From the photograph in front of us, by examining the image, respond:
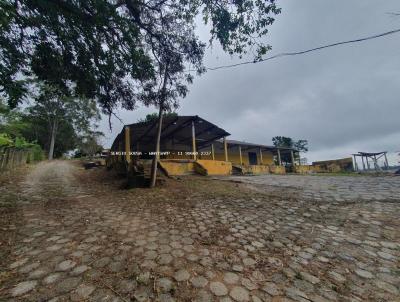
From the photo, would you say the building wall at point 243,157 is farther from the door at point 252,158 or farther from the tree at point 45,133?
the tree at point 45,133

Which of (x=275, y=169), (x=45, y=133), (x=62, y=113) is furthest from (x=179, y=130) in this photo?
(x=45, y=133)

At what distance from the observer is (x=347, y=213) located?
412 cm

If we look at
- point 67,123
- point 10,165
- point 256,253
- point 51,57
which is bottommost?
point 256,253

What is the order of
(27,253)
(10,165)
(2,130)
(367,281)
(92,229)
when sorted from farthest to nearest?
(2,130)
(10,165)
(92,229)
(27,253)
(367,281)

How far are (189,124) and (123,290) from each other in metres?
12.0

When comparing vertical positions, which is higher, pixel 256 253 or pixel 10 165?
pixel 10 165

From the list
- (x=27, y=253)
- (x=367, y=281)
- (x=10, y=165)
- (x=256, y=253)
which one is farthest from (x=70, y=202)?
(x=10, y=165)

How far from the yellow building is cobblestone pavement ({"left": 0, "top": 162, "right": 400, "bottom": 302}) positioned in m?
3.78

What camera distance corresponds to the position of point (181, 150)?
64.3 feet

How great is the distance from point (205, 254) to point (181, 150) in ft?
56.5

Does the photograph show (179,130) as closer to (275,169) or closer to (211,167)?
(211,167)

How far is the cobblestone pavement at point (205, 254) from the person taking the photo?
191 centimetres

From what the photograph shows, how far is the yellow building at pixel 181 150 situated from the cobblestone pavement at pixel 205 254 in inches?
149

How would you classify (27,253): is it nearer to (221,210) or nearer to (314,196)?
(221,210)
